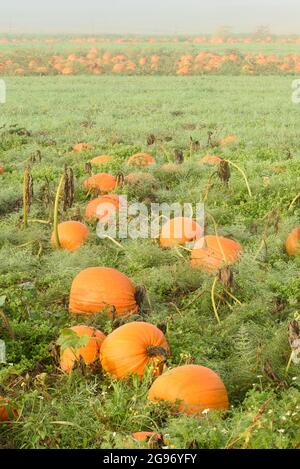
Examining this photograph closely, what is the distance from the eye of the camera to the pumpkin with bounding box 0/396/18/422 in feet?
11.5

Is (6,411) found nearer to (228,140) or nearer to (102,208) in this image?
(102,208)

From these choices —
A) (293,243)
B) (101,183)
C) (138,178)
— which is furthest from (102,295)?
(138,178)

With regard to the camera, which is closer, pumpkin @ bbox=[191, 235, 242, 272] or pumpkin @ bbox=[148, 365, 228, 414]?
pumpkin @ bbox=[148, 365, 228, 414]

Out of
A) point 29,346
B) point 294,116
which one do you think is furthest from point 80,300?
point 294,116

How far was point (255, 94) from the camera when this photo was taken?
17578 mm

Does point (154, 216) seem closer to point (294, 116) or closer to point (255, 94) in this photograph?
point (294, 116)

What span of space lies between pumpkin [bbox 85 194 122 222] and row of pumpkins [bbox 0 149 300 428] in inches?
22.2

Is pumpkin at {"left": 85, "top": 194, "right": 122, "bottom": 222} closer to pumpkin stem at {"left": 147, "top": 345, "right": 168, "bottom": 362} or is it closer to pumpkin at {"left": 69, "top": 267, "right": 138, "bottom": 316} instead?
pumpkin at {"left": 69, "top": 267, "right": 138, "bottom": 316}

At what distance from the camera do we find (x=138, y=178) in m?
7.96

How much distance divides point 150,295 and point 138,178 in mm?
2902

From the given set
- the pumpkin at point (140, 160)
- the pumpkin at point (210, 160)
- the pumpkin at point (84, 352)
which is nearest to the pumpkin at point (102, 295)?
the pumpkin at point (84, 352)

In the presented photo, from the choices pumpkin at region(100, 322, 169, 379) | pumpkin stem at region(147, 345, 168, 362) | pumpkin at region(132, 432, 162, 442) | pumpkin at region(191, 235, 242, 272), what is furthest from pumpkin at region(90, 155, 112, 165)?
pumpkin at region(132, 432, 162, 442)

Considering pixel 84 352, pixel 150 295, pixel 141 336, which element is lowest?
pixel 150 295

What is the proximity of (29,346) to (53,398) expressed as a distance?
0.77 meters
